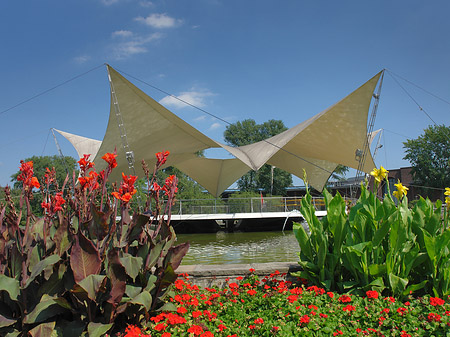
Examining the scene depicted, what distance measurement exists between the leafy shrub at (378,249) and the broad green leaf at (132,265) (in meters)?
1.67

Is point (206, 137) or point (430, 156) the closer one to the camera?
point (206, 137)

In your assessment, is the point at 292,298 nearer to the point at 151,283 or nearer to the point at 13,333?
the point at 151,283

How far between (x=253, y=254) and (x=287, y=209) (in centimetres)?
859

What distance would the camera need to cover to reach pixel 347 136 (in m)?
12.8

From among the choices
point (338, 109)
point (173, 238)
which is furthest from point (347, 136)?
point (173, 238)

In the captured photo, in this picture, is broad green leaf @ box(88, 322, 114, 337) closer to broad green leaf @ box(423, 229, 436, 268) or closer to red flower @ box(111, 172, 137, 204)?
red flower @ box(111, 172, 137, 204)

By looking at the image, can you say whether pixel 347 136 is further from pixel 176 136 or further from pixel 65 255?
pixel 65 255

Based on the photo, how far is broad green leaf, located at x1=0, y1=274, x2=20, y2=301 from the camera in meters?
2.13

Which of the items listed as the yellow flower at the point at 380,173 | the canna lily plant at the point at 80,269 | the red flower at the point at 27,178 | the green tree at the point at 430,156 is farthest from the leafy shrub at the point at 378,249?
the green tree at the point at 430,156

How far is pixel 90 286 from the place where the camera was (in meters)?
2.12

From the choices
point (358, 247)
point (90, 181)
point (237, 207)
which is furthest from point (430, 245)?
point (237, 207)

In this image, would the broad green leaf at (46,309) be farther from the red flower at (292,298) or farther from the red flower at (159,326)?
the red flower at (292,298)

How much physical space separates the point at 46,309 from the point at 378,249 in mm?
2589

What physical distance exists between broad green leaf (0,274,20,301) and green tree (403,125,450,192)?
111 feet
